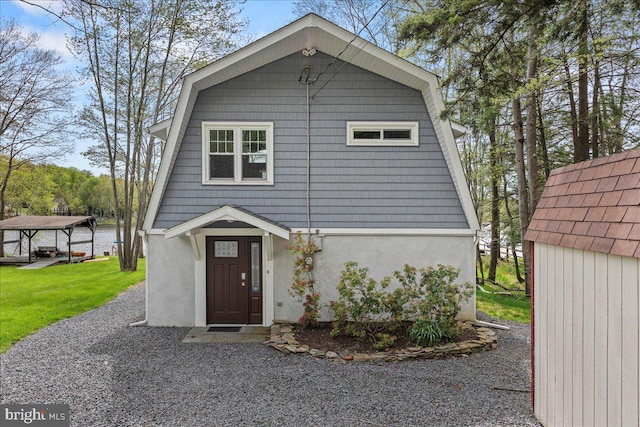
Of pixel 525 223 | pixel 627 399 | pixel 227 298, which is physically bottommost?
pixel 227 298

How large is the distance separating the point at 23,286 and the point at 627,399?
52.5 ft

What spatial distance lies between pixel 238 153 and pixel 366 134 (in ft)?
9.27

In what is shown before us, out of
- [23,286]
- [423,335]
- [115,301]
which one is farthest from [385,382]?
[23,286]

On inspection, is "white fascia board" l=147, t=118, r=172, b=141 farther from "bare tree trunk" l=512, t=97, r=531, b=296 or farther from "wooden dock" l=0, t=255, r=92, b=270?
"wooden dock" l=0, t=255, r=92, b=270

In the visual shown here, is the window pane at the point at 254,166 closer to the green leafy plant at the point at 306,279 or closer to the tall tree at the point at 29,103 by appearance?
the green leafy plant at the point at 306,279

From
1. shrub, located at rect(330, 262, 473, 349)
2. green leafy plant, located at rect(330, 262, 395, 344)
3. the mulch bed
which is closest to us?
the mulch bed

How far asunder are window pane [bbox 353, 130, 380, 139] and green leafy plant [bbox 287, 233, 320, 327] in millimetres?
2496

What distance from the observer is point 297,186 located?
743cm

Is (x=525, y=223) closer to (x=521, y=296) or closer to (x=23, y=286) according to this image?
(x=521, y=296)

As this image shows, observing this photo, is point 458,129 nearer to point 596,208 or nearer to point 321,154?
point 321,154

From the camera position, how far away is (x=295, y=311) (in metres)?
7.40

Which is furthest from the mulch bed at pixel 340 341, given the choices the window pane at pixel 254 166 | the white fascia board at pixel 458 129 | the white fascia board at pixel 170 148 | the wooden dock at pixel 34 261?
the wooden dock at pixel 34 261

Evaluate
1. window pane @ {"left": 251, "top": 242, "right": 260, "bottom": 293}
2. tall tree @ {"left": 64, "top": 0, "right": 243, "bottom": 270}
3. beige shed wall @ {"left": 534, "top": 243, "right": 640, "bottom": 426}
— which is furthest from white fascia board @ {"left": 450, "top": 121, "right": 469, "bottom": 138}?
tall tree @ {"left": 64, "top": 0, "right": 243, "bottom": 270}

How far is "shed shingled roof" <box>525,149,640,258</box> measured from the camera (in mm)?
2528
